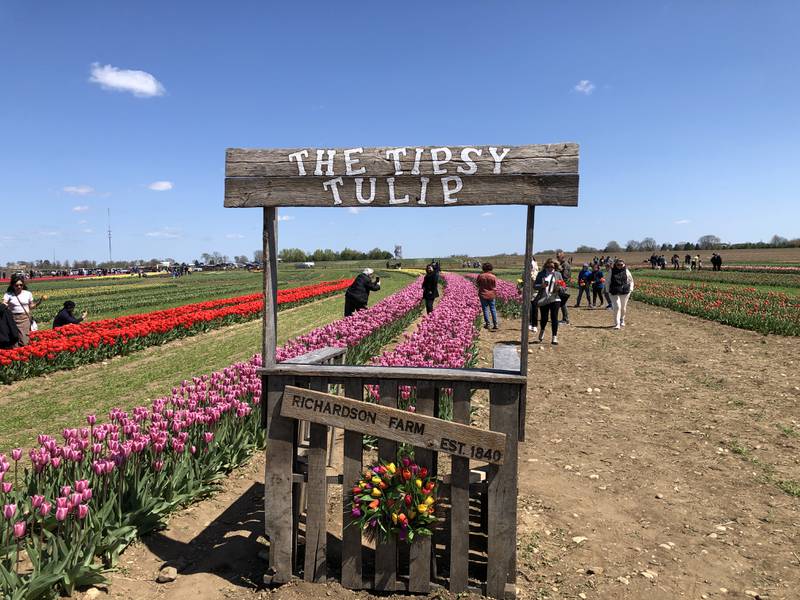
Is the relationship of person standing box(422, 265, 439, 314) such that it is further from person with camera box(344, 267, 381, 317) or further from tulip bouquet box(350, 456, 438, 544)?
tulip bouquet box(350, 456, 438, 544)

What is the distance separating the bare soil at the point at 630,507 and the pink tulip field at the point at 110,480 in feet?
0.85

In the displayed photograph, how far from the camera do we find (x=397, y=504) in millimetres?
3383

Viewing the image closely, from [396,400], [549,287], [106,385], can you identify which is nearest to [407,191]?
[396,400]

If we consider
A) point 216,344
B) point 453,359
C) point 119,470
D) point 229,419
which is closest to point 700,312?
point 453,359

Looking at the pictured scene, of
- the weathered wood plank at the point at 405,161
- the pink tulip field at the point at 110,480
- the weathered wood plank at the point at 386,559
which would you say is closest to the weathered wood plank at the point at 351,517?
the weathered wood plank at the point at 386,559

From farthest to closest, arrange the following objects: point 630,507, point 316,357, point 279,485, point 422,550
→ point 630,507 < point 316,357 < point 279,485 < point 422,550

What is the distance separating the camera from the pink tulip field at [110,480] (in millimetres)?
3189

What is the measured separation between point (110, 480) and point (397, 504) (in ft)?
7.34

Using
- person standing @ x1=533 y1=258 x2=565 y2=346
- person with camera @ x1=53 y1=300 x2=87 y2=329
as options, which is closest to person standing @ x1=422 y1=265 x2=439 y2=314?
person standing @ x1=533 y1=258 x2=565 y2=346

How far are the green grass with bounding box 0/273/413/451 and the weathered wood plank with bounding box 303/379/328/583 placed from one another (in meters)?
4.81

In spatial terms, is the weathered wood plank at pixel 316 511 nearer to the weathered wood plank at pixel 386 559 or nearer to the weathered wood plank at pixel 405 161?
the weathered wood plank at pixel 386 559

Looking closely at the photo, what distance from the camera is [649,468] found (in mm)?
5641

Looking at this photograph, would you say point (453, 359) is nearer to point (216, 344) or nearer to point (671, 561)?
point (671, 561)

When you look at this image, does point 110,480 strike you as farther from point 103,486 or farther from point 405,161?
point 405,161
